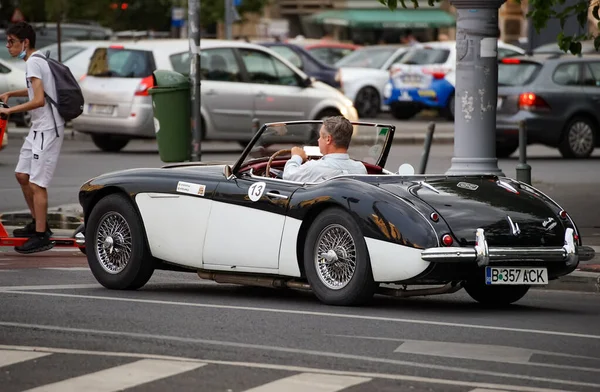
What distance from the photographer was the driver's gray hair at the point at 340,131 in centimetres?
1091

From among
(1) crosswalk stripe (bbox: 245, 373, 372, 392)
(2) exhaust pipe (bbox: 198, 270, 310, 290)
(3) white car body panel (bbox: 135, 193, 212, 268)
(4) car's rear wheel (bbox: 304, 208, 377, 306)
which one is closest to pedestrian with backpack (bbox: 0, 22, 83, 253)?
(3) white car body panel (bbox: 135, 193, 212, 268)

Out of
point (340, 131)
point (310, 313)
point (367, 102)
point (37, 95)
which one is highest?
point (37, 95)

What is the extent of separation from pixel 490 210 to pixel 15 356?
321 cm

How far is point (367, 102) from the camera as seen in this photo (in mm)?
37656

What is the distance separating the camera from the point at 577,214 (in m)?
17.2

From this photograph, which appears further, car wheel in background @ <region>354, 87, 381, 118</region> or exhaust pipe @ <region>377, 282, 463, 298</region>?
car wheel in background @ <region>354, 87, 381, 118</region>

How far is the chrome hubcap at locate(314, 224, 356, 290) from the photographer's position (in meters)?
10.1

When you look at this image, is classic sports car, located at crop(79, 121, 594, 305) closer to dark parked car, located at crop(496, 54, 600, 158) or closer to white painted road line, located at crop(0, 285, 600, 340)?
white painted road line, located at crop(0, 285, 600, 340)

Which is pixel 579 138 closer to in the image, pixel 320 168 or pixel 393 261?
pixel 320 168

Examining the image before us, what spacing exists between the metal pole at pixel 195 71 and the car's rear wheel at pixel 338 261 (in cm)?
741

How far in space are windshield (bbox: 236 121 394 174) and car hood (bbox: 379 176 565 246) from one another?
1.07 metres

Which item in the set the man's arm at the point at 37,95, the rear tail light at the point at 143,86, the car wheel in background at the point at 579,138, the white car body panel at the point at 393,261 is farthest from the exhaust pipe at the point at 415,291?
the car wheel in background at the point at 579,138

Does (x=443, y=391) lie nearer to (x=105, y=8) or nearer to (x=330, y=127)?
(x=330, y=127)

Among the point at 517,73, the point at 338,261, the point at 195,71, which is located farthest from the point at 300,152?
the point at 517,73
